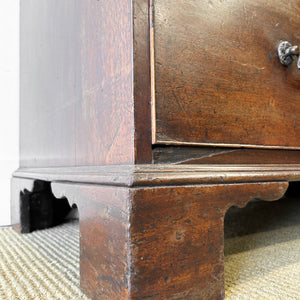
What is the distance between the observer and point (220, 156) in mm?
483

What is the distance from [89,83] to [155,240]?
0.29 m

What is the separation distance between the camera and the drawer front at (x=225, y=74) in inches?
16.5

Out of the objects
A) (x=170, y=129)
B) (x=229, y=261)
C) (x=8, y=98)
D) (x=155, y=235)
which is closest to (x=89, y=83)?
(x=170, y=129)

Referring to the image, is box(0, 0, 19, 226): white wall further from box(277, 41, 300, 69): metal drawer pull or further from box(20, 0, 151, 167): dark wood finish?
box(277, 41, 300, 69): metal drawer pull

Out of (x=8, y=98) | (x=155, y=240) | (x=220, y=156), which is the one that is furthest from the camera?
(x=8, y=98)

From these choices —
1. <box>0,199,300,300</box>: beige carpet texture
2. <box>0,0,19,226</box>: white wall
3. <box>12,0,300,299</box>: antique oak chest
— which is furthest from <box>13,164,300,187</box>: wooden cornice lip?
<box>0,0,19,226</box>: white wall

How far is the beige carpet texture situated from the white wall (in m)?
0.17

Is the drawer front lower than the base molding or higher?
higher

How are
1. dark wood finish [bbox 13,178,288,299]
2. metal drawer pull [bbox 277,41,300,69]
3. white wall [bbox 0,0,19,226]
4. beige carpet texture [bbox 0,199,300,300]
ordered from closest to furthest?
dark wood finish [bbox 13,178,288,299]
beige carpet texture [bbox 0,199,300,300]
metal drawer pull [bbox 277,41,300,69]
white wall [bbox 0,0,19,226]

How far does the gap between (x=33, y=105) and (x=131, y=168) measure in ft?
1.96

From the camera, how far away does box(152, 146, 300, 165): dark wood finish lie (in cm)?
42

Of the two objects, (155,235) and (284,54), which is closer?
(155,235)

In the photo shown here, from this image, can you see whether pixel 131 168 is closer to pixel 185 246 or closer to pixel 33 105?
pixel 185 246

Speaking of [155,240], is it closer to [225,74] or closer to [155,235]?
[155,235]
